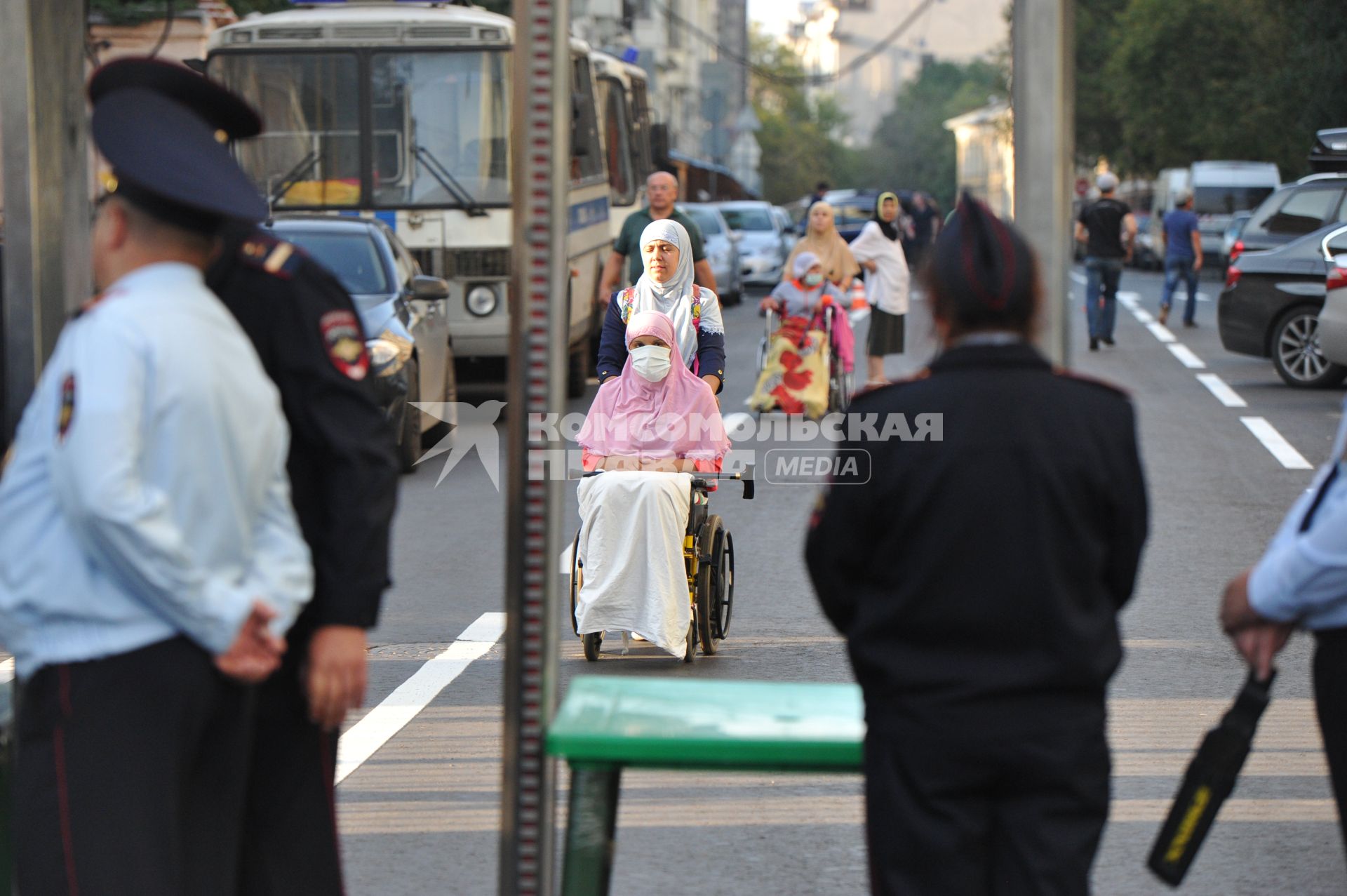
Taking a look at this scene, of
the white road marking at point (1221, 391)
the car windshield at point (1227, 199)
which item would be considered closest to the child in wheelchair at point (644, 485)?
the white road marking at point (1221, 391)

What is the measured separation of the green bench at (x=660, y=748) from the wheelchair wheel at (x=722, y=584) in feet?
13.1

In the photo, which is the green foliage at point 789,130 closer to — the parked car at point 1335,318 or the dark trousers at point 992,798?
the parked car at point 1335,318

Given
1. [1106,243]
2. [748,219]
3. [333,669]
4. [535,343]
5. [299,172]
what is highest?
[748,219]

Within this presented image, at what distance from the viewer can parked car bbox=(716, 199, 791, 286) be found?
34.2 meters

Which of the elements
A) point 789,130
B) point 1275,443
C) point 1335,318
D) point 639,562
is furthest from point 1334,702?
point 789,130

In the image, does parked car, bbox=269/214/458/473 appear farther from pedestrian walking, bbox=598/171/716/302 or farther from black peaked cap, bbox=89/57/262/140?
black peaked cap, bbox=89/57/262/140

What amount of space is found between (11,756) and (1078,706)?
2.09 m

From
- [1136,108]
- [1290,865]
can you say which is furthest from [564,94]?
[1136,108]

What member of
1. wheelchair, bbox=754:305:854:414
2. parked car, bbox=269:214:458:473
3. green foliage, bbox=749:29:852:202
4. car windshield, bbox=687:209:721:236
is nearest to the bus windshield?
parked car, bbox=269:214:458:473

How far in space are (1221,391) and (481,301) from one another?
7.24m

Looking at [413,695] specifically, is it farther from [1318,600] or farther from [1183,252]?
[1183,252]

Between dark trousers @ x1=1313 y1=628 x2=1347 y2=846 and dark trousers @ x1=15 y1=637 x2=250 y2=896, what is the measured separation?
73.2 inches

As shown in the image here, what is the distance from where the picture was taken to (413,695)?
276 inches

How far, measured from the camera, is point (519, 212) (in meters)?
3.22
